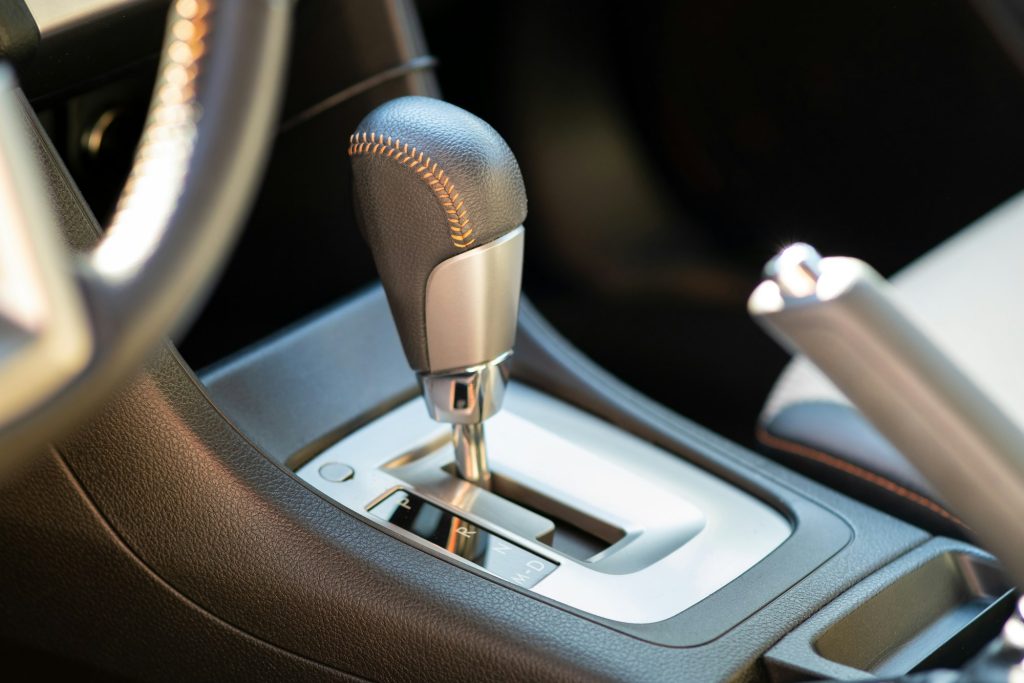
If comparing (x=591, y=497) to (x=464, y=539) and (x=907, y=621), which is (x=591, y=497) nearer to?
(x=464, y=539)

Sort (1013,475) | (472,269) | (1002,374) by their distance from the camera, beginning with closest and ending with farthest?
1. (1013,475)
2. (472,269)
3. (1002,374)

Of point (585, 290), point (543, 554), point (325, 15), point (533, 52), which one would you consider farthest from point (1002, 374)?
point (533, 52)

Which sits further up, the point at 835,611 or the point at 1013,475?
the point at 1013,475

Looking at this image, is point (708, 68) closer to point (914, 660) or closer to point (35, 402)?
point (914, 660)

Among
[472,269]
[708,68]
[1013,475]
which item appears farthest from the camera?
[708,68]

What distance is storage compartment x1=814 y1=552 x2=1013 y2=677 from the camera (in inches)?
28.9

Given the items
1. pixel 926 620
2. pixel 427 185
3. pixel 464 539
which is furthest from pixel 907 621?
pixel 427 185

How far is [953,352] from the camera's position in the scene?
0.95 metres

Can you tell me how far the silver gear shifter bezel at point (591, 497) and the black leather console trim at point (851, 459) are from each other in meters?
0.10

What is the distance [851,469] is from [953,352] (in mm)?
125

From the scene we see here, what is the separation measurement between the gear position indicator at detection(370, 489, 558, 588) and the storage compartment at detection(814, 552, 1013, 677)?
0.58ft

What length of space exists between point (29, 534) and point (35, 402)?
1.47ft

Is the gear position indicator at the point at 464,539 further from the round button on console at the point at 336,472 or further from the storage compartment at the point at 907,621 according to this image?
the storage compartment at the point at 907,621

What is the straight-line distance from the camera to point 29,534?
28.7 inches
